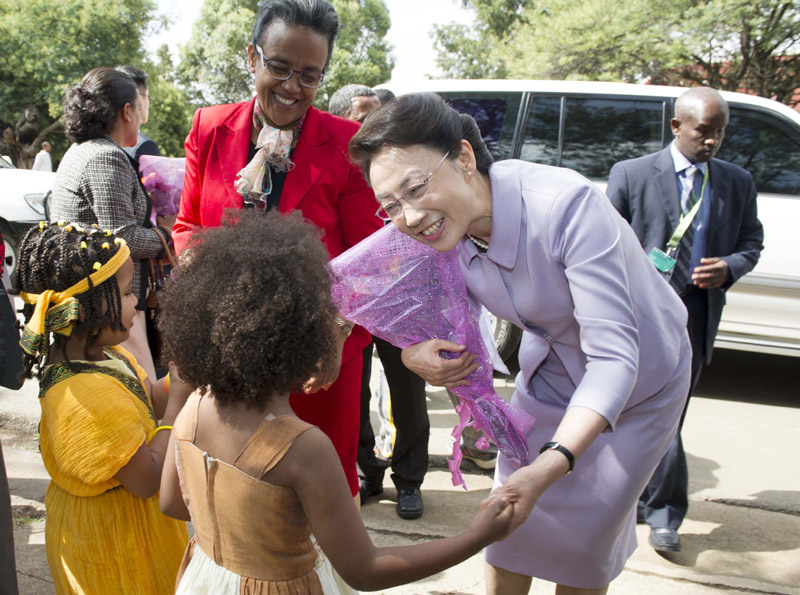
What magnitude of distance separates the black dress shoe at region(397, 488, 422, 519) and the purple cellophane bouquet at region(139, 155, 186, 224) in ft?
5.99

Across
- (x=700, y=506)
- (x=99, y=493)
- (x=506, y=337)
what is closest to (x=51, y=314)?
(x=99, y=493)

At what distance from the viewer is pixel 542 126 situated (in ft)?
18.4

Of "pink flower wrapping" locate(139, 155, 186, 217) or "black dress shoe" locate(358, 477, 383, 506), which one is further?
"black dress shoe" locate(358, 477, 383, 506)

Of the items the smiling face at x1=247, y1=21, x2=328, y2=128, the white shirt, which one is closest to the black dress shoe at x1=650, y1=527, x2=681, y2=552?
the smiling face at x1=247, y1=21, x2=328, y2=128

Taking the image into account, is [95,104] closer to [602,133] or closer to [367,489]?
[367,489]

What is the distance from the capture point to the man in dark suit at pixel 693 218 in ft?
11.1

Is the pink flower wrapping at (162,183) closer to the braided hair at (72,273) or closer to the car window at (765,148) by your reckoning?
the braided hair at (72,273)

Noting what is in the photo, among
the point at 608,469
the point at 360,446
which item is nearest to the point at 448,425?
the point at 360,446

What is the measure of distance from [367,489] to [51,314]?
2.18 meters

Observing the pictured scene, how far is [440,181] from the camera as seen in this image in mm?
1851

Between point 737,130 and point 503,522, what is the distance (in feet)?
15.7

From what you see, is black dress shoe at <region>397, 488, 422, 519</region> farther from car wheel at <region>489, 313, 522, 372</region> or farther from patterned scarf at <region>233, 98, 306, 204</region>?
car wheel at <region>489, 313, 522, 372</region>

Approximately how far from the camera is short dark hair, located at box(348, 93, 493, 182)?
182 centimetres

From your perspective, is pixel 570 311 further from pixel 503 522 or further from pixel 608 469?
pixel 503 522
